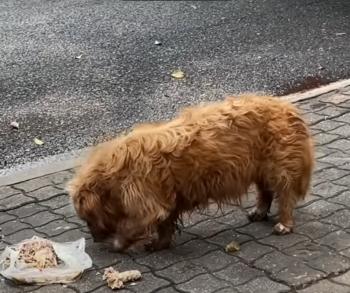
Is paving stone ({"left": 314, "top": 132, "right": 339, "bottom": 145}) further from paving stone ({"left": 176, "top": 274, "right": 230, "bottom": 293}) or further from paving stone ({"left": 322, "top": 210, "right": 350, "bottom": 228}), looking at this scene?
paving stone ({"left": 176, "top": 274, "right": 230, "bottom": 293})

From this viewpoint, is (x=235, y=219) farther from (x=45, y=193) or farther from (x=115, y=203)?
(x=45, y=193)

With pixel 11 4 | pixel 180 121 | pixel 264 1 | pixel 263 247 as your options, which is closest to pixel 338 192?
pixel 263 247

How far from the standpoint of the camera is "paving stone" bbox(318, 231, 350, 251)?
15.1 ft

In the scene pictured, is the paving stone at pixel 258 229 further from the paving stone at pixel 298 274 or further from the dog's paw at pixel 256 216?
the paving stone at pixel 298 274

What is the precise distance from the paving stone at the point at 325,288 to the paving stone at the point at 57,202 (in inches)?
79.4

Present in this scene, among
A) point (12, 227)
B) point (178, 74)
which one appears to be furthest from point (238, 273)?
point (178, 74)

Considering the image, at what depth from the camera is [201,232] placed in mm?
4961

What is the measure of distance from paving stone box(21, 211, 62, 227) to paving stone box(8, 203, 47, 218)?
0.05 metres

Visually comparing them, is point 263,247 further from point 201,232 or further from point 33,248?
point 33,248

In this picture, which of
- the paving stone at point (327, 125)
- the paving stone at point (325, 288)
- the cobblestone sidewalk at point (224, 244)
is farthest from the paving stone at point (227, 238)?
the paving stone at point (327, 125)

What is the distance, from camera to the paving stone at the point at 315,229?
15.7 ft

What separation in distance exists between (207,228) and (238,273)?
0.68 metres

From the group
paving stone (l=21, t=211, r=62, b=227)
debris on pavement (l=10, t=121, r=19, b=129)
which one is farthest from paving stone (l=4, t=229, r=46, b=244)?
debris on pavement (l=10, t=121, r=19, b=129)

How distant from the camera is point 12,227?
17.1 ft
